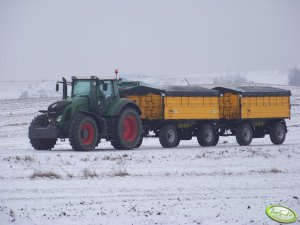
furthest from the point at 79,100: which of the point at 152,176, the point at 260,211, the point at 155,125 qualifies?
the point at 260,211

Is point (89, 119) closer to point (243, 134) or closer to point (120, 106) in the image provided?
point (120, 106)

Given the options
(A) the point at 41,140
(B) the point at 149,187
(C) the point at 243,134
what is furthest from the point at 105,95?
(B) the point at 149,187

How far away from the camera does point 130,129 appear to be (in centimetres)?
3012

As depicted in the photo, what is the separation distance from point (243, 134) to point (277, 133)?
2017 mm

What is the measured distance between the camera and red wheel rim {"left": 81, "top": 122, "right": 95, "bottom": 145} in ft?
92.0

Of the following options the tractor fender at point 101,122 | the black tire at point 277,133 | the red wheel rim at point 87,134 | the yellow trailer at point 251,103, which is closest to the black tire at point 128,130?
the tractor fender at point 101,122

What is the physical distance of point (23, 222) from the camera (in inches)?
544

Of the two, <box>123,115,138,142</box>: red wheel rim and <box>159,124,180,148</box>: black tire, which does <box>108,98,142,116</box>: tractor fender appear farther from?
<box>159,124,180,148</box>: black tire

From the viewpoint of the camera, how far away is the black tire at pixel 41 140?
1147 inches

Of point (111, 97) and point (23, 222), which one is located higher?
point (111, 97)

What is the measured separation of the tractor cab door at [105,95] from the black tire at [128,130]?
26.4 inches

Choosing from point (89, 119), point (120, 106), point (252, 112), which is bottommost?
point (89, 119)

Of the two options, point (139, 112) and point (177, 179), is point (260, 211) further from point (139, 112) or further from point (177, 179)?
point (139, 112)

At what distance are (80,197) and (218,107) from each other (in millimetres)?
17818
